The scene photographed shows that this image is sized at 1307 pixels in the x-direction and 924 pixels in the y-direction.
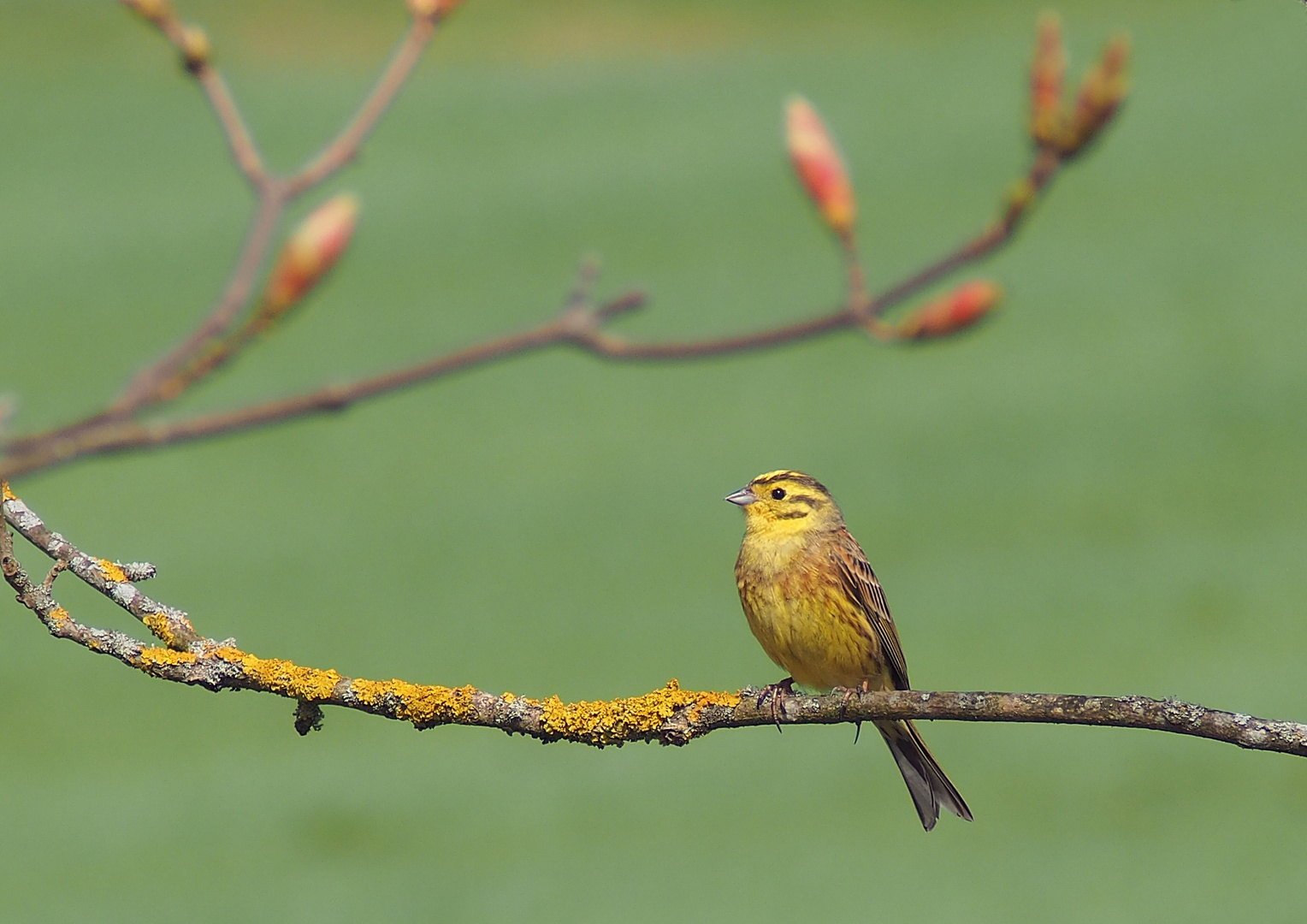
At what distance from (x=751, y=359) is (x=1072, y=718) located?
1027cm

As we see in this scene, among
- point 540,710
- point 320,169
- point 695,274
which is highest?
point 695,274

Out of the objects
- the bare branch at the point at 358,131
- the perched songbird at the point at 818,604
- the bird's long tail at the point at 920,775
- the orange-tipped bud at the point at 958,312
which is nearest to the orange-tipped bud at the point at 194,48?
the bare branch at the point at 358,131

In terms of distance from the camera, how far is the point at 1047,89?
7.20 feet

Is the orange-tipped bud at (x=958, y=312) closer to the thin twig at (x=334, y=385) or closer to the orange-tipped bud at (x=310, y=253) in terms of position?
the thin twig at (x=334, y=385)

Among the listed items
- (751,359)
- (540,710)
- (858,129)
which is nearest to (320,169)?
(540,710)

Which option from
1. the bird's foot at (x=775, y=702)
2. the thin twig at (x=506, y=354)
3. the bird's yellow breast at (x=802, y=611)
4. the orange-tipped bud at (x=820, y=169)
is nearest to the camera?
the thin twig at (x=506, y=354)

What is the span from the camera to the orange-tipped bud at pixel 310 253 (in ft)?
6.36

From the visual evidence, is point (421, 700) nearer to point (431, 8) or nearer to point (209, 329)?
point (209, 329)

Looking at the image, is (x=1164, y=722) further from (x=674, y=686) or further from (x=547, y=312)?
(x=547, y=312)

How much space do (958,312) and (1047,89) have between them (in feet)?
1.13

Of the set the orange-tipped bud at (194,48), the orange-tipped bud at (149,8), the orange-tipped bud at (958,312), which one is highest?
the orange-tipped bud at (149,8)

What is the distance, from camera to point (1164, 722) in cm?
212

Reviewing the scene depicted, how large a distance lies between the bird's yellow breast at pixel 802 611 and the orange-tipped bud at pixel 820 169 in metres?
2.02

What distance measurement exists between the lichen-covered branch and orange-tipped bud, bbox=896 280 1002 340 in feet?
1.71
